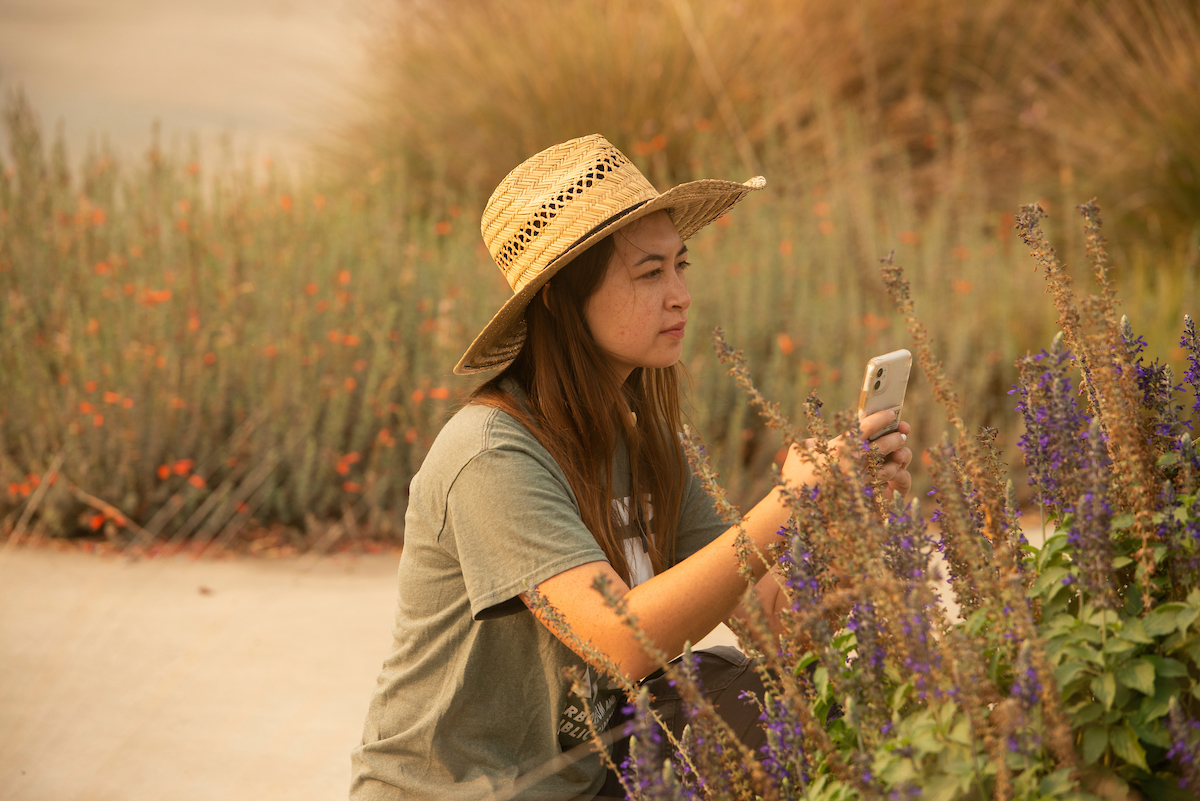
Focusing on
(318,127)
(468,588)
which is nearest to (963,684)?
(468,588)

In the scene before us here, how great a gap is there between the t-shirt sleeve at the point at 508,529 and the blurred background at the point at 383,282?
2.35 ft

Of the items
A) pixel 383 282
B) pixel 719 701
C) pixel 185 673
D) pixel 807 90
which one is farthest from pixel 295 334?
pixel 807 90

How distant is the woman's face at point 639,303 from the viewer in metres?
1.94

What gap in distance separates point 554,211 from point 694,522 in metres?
0.74

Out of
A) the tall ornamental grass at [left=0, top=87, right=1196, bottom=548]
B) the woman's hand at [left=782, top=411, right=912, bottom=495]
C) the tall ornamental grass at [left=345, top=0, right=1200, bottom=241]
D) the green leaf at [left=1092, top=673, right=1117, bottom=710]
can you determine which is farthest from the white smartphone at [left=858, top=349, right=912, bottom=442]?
the tall ornamental grass at [left=345, top=0, right=1200, bottom=241]

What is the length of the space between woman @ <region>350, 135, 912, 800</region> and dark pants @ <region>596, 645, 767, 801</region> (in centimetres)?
9

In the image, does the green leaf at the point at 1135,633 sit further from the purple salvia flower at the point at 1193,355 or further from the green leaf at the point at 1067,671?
the purple salvia flower at the point at 1193,355

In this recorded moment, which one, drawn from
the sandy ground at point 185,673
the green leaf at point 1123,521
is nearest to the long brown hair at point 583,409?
the green leaf at point 1123,521

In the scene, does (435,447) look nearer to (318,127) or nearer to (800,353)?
(800,353)

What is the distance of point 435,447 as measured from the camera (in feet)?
5.80

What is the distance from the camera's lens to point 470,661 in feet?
5.69

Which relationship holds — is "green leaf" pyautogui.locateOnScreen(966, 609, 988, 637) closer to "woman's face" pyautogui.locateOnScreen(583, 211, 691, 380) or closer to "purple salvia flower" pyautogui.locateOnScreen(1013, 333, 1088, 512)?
"purple salvia flower" pyautogui.locateOnScreen(1013, 333, 1088, 512)

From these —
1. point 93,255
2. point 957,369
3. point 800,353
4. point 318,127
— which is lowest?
point 957,369

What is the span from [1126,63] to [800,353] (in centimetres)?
438
